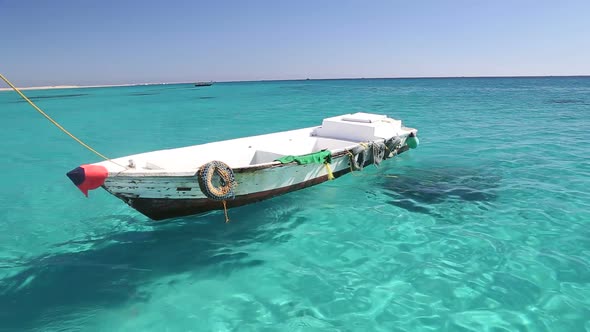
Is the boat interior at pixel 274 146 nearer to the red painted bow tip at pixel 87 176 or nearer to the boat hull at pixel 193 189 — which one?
the boat hull at pixel 193 189

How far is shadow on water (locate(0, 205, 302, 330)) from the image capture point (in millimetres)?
6188

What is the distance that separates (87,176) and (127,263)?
7.15ft

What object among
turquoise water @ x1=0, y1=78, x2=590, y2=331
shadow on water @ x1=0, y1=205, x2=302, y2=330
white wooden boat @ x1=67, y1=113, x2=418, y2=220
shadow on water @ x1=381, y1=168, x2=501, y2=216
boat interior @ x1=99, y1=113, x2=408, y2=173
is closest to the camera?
turquoise water @ x1=0, y1=78, x2=590, y2=331

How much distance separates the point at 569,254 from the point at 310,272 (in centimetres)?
548

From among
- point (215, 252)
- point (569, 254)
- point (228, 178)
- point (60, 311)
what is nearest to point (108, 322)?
point (60, 311)

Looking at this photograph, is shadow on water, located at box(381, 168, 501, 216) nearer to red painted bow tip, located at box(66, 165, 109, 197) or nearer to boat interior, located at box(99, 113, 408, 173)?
boat interior, located at box(99, 113, 408, 173)

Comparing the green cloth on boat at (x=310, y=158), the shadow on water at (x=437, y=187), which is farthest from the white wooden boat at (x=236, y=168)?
the shadow on water at (x=437, y=187)

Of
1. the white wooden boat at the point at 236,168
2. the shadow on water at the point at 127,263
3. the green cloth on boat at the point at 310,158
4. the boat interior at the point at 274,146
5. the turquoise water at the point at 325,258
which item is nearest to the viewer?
the turquoise water at the point at 325,258

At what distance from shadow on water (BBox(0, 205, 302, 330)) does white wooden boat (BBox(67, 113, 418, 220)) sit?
2.19 ft

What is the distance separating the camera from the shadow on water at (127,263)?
20.3ft

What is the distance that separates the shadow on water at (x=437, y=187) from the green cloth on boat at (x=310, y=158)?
2.40 m

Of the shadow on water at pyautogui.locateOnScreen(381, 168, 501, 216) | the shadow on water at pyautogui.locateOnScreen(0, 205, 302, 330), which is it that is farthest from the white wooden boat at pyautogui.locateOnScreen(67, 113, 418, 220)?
the shadow on water at pyautogui.locateOnScreen(381, 168, 501, 216)

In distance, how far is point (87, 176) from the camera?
20.6 ft

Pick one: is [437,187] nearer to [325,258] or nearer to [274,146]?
[274,146]
